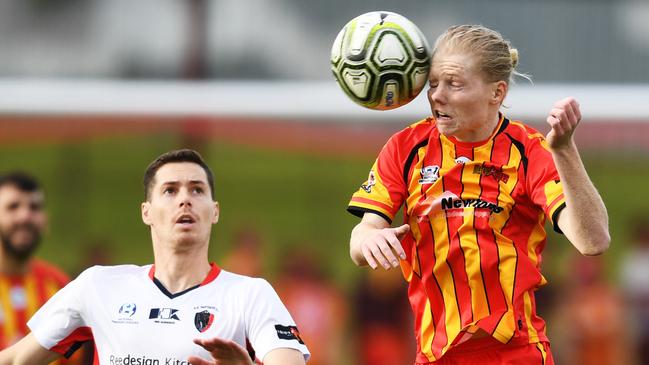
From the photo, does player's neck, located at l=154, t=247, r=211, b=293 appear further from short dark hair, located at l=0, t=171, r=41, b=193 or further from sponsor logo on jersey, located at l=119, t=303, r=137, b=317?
short dark hair, located at l=0, t=171, r=41, b=193

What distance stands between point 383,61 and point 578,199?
3.28 feet

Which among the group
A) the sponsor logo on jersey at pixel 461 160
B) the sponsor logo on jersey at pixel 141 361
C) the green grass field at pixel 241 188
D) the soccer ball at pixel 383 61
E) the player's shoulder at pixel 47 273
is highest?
the soccer ball at pixel 383 61

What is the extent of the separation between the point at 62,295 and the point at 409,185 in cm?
173

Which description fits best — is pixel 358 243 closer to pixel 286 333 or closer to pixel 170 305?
pixel 286 333

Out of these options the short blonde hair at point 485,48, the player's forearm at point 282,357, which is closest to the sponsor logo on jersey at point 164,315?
the player's forearm at point 282,357

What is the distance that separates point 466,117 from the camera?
4.94 metres

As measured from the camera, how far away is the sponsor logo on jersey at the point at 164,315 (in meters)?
5.30

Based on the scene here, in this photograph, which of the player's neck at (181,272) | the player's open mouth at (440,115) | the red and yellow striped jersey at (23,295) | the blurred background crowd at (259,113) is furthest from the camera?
the blurred background crowd at (259,113)

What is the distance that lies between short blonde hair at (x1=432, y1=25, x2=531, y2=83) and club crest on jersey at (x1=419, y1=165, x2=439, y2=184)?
45 cm

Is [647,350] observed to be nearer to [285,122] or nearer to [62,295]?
[285,122]

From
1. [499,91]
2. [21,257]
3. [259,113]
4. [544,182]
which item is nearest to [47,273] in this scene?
[21,257]

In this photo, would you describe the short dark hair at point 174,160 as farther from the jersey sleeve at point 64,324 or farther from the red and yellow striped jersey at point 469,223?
the red and yellow striped jersey at point 469,223

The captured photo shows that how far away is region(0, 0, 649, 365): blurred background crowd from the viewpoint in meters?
15.5

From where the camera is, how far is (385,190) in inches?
200
